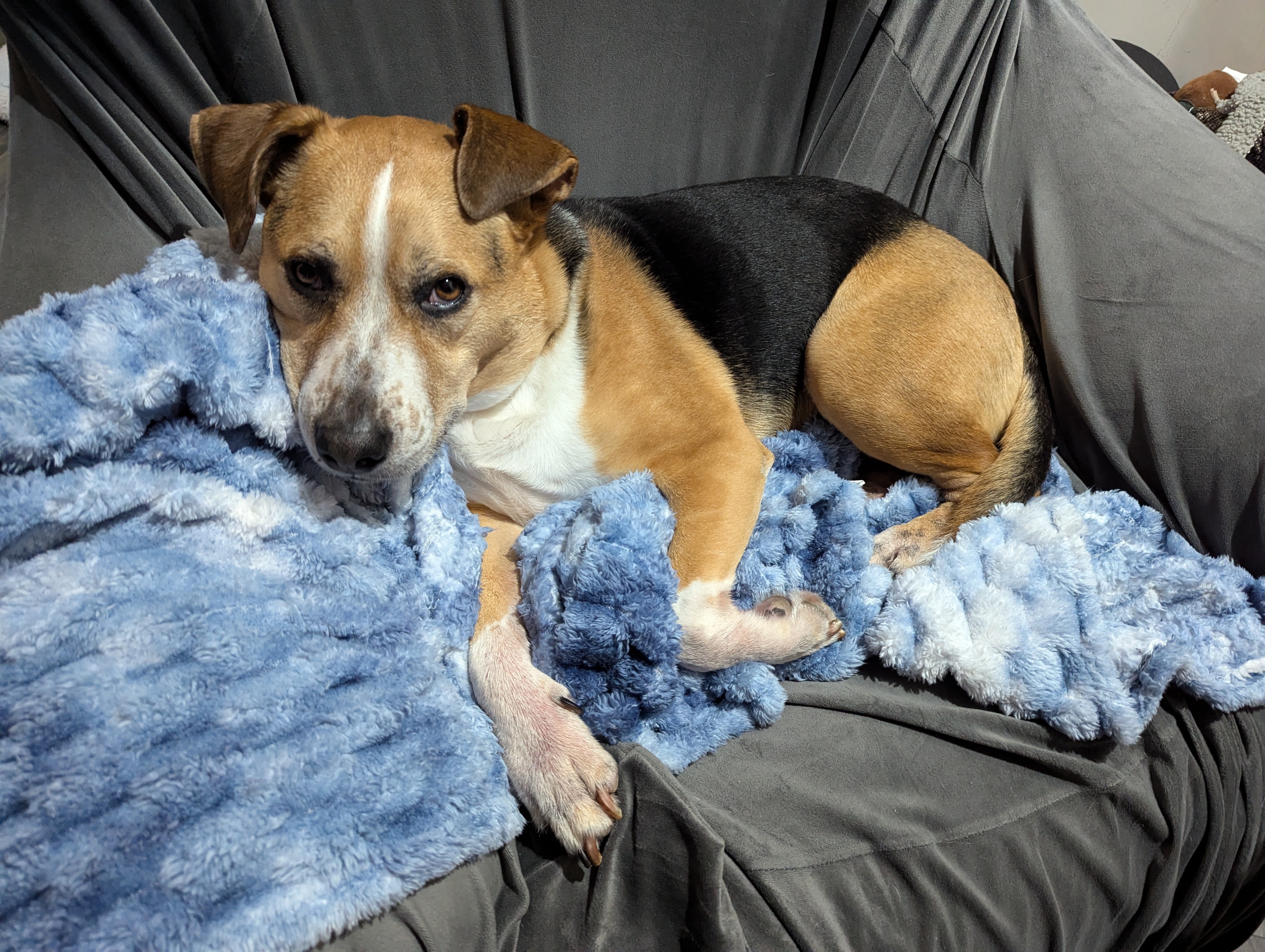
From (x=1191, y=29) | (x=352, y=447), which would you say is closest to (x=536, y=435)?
(x=352, y=447)

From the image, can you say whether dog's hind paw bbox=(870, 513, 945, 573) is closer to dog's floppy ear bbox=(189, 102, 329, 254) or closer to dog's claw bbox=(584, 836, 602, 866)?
dog's claw bbox=(584, 836, 602, 866)

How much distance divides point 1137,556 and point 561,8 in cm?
247

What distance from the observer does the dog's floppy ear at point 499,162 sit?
A: 5.49 ft

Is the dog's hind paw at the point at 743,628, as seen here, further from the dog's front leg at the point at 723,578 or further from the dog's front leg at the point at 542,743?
the dog's front leg at the point at 542,743

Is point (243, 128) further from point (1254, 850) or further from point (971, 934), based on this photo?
point (1254, 850)

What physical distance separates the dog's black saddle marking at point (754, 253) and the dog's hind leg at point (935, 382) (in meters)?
0.08

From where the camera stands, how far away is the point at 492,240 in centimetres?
184

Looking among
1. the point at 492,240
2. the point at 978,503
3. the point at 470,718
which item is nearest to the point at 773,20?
the point at 492,240

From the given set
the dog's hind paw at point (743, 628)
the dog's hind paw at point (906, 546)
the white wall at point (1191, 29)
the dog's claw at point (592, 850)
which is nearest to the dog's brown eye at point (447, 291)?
the dog's hind paw at point (743, 628)

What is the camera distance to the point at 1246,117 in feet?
10.7

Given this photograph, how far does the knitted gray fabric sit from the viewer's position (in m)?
3.21

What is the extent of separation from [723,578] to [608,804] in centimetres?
63

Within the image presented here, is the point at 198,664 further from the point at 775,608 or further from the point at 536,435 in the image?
the point at 775,608

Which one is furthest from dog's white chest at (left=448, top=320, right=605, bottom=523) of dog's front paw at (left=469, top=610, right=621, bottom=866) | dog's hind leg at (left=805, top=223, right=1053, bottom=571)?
dog's hind leg at (left=805, top=223, right=1053, bottom=571)
